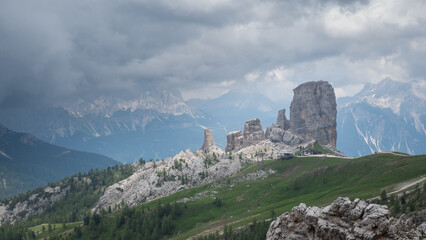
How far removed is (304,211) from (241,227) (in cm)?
12185

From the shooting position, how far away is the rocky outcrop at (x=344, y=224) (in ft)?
173

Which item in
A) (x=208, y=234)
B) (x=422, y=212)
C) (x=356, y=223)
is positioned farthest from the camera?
(x=208, y=234)

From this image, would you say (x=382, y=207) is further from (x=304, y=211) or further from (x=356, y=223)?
(x=304, y=211)

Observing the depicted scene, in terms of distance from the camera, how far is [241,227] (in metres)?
183

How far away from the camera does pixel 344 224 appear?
59.1 m

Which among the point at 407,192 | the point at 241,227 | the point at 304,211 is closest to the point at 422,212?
the point at 407,192

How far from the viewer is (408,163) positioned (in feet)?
628

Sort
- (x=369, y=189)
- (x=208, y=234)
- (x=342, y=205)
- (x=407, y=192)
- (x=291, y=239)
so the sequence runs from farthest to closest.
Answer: (x=208, y=234), (x=369, y=189), (x=407, y=192), (x=291, y=239), (x=342, y=205)

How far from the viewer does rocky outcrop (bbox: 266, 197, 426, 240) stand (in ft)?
173

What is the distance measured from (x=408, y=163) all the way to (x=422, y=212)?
309 feet

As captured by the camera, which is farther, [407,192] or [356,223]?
Result: [407,192]

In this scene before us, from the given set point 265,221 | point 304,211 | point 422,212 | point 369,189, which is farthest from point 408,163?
point 304,211

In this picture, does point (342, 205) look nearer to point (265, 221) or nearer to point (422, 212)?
point (422, 212)

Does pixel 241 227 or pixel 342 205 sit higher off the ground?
pixel 342 205
